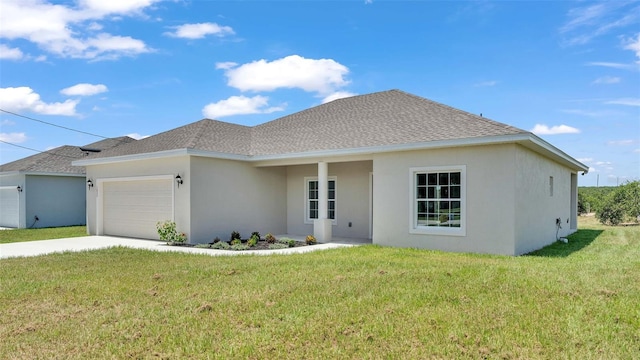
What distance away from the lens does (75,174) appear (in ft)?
71.7

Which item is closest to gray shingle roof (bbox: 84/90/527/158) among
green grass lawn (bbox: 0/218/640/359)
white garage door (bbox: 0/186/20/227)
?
green grass lawn (bbox: 0/218/640/359)

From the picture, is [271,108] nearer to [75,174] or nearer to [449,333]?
[75,174]

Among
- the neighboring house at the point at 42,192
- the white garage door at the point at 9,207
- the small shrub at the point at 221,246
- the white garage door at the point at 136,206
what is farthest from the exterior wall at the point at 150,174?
the white garage door at the point at 9,207

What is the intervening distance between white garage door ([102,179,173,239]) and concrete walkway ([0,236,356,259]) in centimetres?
62

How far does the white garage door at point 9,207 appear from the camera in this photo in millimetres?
20703

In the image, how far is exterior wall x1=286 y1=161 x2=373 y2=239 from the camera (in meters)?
14.4

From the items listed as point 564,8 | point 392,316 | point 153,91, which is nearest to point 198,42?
point 153,91

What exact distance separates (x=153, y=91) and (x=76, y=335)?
605 inches

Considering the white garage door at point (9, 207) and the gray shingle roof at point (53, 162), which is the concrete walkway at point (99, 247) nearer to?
the gray shingle roof at point (53, 162)

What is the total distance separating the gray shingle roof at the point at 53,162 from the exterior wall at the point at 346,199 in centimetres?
1355

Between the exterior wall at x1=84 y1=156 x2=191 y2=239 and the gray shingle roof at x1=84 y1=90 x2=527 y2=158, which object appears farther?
the exterior wall at x1=84 y1=156 x2=191 y2=239

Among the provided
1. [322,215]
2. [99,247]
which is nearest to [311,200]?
[322,215]

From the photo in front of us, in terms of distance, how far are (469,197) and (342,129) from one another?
5.46 m

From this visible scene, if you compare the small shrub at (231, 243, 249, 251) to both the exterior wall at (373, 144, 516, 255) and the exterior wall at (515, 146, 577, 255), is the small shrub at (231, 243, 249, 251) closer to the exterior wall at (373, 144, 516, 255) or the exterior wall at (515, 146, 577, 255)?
the exterior wall at (373, 144, 516, 255)
